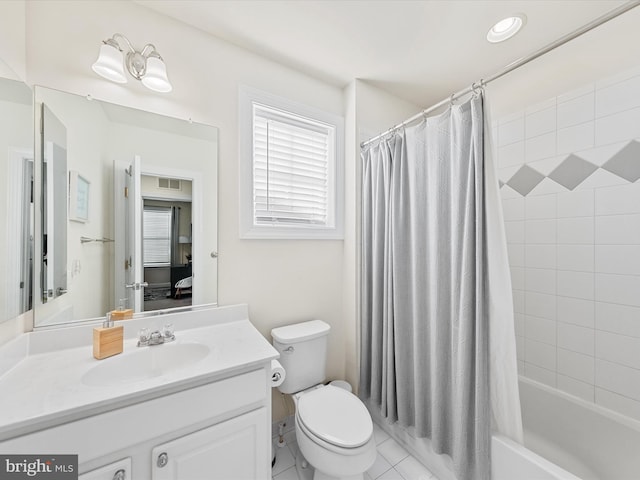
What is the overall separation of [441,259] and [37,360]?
5.84 feet

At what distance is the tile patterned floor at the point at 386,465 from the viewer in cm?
138

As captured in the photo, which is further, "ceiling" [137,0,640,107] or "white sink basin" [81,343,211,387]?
"ceiling" [137,0,640,107]

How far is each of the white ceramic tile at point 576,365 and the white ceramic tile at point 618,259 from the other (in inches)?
21.3

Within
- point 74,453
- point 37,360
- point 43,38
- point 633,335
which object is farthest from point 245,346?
point 633,335

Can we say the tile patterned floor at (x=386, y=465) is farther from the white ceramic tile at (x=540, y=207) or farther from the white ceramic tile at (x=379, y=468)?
the white ceramic tile at (x=540, y=207)

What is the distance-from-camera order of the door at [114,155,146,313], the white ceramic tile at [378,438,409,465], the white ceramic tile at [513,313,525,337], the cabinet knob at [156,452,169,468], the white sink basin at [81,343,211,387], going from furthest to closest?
1. the white ceramic tile at [513,313,525,337]
2. the white ceramic tile at [378,438,409,465]
3. the door at [114,155,146,313]
4. the white sink basin at [81,343,211,387]
5. the cabinet knob at [156,452,169,468]

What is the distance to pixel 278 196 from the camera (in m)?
1.69

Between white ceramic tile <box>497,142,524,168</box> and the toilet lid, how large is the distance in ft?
6.48

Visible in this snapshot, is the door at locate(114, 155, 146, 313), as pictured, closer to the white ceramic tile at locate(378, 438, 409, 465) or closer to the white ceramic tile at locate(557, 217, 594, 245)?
the white ceramic tile at locate(378, 438, 409, 465)

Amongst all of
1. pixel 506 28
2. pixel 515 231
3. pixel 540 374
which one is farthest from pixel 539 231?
pixel 506 28

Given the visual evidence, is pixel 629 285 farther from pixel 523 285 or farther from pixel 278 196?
pixel 278 196

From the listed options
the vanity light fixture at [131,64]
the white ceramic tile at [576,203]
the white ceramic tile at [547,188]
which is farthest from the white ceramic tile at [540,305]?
the vanity light fixture at [131,64]

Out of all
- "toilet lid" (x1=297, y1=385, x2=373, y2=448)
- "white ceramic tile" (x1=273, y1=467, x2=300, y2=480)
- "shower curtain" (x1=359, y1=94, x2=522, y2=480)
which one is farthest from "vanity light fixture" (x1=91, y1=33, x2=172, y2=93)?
"white ceramic tile" (x1=273, y1=467, x2=300, y2=480)

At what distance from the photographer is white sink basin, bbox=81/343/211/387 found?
98 cm
